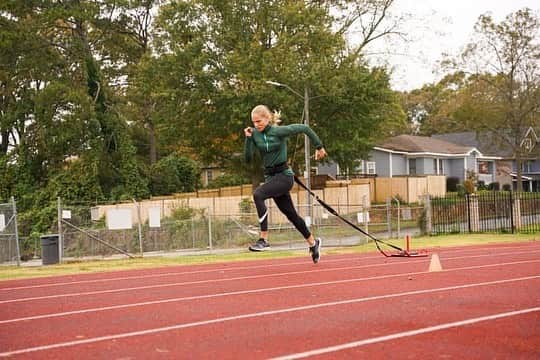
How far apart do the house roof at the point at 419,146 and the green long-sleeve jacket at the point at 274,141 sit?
181 feet

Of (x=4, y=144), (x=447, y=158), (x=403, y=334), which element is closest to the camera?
(x=403, y=334)

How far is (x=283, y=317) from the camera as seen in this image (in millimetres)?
6590

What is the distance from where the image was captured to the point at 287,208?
418 inches

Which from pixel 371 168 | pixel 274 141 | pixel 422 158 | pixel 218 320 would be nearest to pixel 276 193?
pixel 274 141

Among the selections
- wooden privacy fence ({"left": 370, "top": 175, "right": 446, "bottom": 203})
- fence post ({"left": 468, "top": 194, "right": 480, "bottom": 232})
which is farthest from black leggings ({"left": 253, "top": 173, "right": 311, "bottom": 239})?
wooden privacy fence ({"left": 370, "top": 175, "right": 446, "bottom": 203})

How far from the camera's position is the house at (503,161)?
70.4 m

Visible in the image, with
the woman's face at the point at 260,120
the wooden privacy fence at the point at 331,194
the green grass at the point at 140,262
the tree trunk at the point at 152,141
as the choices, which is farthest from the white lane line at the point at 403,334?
the tree trunk at the point at 152,141

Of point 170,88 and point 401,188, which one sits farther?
point 401,188

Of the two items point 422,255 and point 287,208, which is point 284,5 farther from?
point 287,208

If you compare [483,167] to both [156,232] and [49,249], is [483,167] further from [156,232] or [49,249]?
[49,249]

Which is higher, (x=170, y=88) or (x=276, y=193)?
(x=170, y=88)

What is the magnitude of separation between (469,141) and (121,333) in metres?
76.8

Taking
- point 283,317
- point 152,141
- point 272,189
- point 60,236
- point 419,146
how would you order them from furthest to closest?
1. point 419,146
2. point 152,141
3. point 60,236
4. point 272,189
5. point 283,317

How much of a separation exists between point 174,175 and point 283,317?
47142mm
